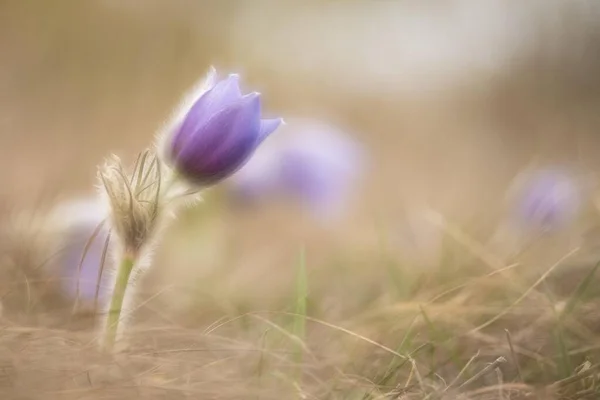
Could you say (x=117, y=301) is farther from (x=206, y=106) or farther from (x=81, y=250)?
(x=81, y=250)

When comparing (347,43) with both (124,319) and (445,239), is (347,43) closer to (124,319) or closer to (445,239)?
(445,239)

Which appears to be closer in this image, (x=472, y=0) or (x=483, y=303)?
(x=483, y=303)

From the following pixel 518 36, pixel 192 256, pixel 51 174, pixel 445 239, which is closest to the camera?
pixel 445 239

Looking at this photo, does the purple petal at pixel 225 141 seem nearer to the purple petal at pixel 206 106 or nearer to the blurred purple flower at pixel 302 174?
the purple petal at pixel 206 106

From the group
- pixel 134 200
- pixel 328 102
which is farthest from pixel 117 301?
pixel 328 102

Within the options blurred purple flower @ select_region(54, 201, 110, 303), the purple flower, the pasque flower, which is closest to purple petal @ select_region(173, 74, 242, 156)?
the purple flower

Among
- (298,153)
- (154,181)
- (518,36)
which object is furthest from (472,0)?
(154,181)

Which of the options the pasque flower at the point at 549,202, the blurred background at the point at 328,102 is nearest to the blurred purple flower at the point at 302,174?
the blurred background at the point at 328,102
